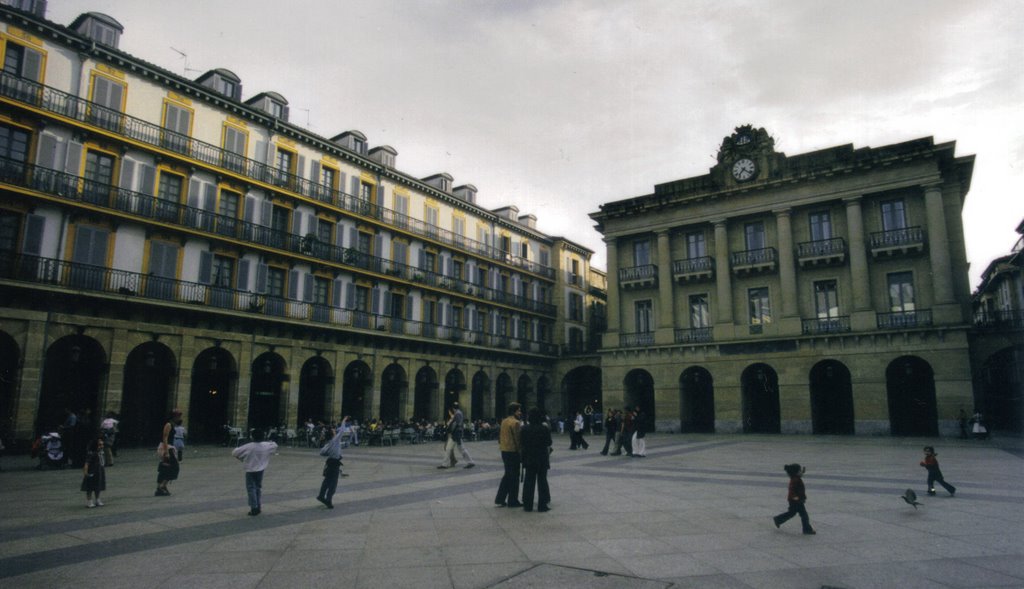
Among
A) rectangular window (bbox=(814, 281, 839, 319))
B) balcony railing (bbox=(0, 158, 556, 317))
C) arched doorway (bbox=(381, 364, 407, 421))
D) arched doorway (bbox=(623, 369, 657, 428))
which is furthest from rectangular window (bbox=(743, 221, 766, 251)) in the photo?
arched doorway (bbox=(381, 364, 407, 421))

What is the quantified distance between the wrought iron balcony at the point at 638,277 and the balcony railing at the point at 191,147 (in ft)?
36.4

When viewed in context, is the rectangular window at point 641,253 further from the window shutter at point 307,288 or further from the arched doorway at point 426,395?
the window shutter at point 307,288

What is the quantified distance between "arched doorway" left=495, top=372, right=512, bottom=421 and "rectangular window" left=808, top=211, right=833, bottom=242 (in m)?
21.5

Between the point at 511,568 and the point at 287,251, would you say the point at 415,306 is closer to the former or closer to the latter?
the point at 287,251

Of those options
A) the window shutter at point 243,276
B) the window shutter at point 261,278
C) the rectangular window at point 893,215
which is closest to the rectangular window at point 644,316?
the rectangular window at point 893,215

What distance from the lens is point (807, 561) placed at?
21.0 feet

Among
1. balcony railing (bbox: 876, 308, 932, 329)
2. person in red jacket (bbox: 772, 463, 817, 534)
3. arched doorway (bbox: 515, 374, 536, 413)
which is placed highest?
balcony railing (bbox: 876, 308, 932, 329)

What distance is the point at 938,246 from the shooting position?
91.3 feet

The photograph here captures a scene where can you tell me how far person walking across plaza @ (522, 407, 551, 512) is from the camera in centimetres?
957

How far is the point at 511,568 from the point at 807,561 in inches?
128

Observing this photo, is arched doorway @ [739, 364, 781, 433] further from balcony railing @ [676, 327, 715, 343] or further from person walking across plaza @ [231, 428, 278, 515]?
person walking across plaza @ [231, 428, 278, 515]

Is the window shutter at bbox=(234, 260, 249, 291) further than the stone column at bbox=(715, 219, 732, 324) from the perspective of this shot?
No

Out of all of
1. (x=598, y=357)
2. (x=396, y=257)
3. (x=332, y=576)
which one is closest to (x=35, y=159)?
(x=396, y=257)

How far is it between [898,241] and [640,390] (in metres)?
16.6
